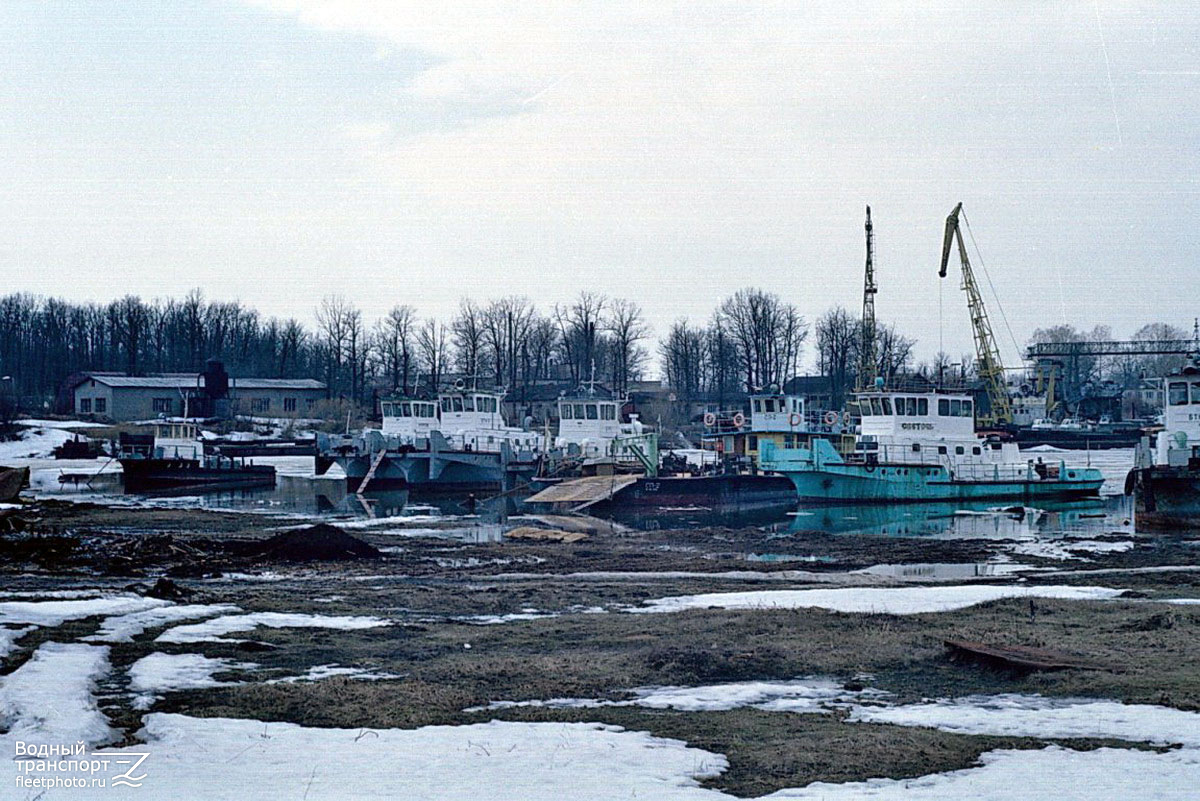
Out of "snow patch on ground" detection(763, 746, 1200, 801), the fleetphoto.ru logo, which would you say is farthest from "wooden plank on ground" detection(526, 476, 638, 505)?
"snow patch on ground" detection(763, 746, 1200, 801)

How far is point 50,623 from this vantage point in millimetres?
13297

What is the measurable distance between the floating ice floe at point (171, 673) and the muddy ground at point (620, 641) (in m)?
0.17

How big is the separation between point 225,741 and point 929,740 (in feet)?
16.8

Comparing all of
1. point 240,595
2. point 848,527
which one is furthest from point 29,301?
point 240,595

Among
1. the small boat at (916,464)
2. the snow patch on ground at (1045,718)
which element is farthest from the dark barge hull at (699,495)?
the snow patch on ground at (1045,718)

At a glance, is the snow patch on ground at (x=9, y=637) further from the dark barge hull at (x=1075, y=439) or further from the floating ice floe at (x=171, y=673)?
the dark barge hull at (x=1075, y=439)

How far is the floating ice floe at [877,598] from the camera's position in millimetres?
15945

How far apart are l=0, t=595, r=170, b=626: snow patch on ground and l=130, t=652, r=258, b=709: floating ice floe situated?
2.40 metres

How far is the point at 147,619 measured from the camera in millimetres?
13898

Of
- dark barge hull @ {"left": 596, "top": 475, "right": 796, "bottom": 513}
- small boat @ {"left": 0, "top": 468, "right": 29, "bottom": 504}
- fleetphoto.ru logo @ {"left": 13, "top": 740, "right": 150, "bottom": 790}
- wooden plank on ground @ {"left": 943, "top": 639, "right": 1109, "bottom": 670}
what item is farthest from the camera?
dark barge hull @ {"left": 596, "top": 475, "right": 796, "bottom": 513}

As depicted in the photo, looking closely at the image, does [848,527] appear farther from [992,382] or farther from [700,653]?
[992,382]

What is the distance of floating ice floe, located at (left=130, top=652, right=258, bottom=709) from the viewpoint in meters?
10.3

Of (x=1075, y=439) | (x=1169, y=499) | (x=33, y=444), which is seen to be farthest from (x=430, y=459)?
(x=1075, y=439)

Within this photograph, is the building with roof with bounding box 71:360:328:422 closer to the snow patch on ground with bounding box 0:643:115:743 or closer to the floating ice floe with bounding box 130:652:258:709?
the floating ice floe with bounding box 130:652:258:709
